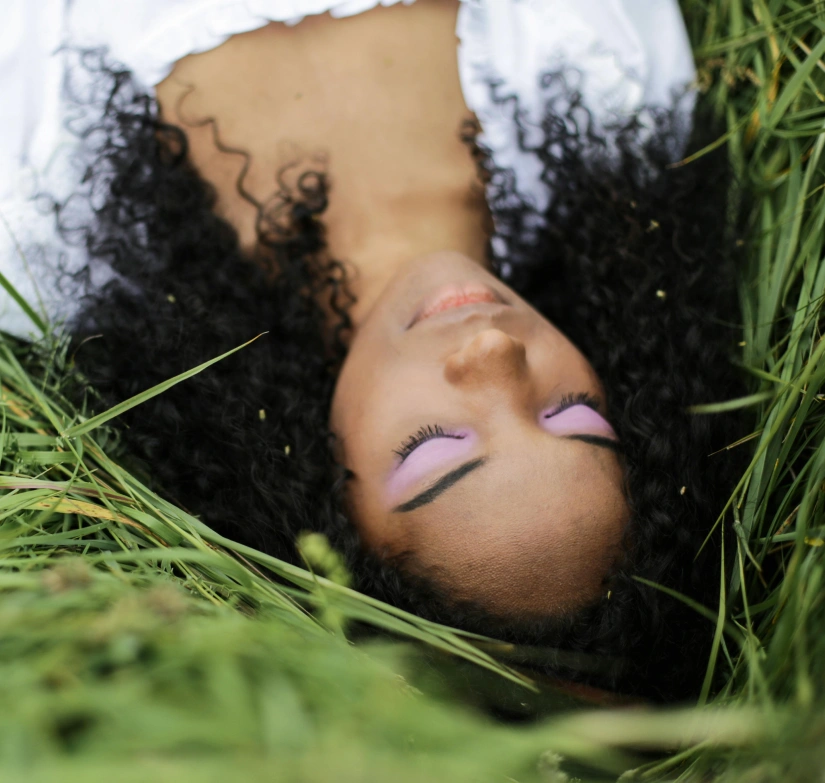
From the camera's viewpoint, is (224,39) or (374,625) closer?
(374,625)

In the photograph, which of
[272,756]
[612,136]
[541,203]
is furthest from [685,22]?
[272,756]

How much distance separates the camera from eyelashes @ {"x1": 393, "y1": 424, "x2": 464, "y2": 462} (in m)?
1.46

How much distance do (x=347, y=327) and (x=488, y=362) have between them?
633 mm

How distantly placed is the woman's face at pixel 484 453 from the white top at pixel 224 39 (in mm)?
791

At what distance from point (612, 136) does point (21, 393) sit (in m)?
1.87

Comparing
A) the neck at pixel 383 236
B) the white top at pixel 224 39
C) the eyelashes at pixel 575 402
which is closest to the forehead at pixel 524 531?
the eyelashes at pixel 575 402

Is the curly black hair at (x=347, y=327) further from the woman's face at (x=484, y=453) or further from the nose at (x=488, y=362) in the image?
the nose at (x=488, y=362)

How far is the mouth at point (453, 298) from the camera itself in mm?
1662

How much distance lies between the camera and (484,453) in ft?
4.61

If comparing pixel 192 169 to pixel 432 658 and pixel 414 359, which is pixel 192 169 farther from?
pixel 432 658

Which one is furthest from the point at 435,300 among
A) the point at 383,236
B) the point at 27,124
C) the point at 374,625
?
the point at 27,124

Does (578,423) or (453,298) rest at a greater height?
(453,298)

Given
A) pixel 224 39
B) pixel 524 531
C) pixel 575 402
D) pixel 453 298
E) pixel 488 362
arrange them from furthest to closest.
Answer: pixel 224 39 → pixel 453 298 → pixel 575 402 → pixel 488 362 → pixel 524 531

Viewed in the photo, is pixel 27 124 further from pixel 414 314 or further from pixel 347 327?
pixel 414 314
